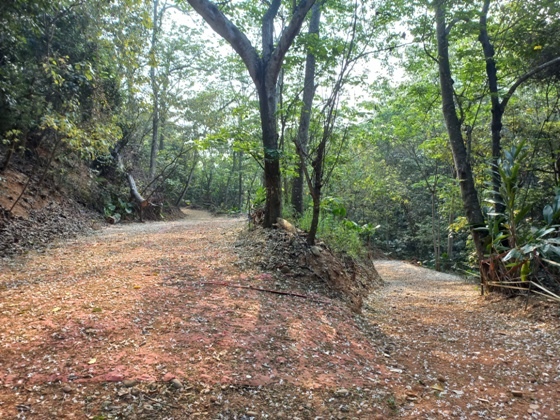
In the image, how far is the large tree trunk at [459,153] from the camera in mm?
6449

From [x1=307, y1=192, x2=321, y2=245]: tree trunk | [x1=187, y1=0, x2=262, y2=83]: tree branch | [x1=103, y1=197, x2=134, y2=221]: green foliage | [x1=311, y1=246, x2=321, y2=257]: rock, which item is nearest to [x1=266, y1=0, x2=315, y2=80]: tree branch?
[x1=187, y1=0, x2=262, y2=83]: tree branch

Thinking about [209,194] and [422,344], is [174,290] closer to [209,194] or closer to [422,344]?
[422,344]

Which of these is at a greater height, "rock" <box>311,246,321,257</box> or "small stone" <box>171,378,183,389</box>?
"rock" <box>311,246,321,257</box>

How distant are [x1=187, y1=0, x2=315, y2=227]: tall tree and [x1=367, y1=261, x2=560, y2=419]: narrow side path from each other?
2816mm

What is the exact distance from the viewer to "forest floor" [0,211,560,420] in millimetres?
2016

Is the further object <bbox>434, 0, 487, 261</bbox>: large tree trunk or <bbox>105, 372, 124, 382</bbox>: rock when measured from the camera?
<bbox>434, 0, 487, 261</bbox>: large tree trunk

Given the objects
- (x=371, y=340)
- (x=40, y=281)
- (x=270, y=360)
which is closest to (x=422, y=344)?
(x=371, y=340)

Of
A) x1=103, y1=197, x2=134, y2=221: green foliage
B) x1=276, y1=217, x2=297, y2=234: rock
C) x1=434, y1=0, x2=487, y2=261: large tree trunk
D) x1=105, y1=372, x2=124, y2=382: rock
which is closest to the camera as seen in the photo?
x1=105, y1=372, x2=124, y2=382: rock

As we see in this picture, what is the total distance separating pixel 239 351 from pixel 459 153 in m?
6.17

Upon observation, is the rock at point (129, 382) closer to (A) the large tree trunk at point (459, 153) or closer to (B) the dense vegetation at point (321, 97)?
(B) the dense vegetation at point (321, 97)

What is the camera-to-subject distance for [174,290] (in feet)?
12.2

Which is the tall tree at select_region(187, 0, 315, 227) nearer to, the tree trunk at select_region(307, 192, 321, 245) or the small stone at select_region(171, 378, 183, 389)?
the tree trunk at select_region(307, 192, 321, 245)

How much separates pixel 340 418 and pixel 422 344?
6.21 feet

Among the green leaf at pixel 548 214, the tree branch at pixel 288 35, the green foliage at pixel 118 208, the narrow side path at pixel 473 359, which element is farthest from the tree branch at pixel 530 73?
the green foliage at pixel 118 208
